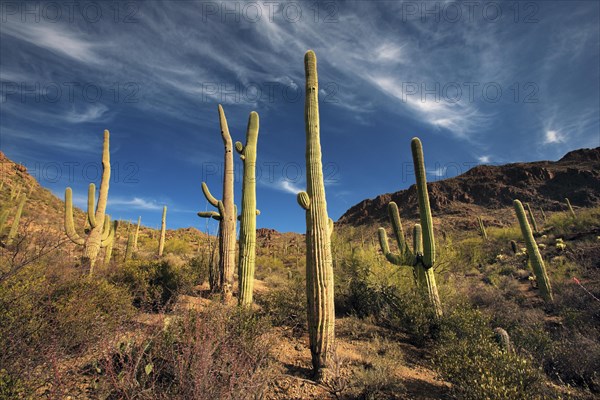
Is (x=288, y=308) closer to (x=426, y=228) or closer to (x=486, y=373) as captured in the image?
(x=426, y=228)

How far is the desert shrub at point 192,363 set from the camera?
129 inches

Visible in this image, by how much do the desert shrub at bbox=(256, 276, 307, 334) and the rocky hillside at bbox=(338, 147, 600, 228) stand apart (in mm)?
39374

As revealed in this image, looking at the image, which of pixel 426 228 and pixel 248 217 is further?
pixel 426 228

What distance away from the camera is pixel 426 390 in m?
4.76

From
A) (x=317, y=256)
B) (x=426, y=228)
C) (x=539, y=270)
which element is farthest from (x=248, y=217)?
(x=539, y=270)

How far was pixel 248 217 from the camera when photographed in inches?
315

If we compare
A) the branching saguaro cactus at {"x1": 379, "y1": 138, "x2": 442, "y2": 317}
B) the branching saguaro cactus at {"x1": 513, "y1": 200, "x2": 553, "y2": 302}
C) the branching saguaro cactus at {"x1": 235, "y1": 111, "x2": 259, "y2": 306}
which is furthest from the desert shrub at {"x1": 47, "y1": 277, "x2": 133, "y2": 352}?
the branching saguaro cactus at {"x1": 513, "y1": 200, "x2": 553, "y2": 302}

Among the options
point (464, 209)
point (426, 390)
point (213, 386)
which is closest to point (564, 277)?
point (426, 390)

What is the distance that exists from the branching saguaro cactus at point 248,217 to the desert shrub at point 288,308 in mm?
702

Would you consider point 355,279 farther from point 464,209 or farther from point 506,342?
point 464,209

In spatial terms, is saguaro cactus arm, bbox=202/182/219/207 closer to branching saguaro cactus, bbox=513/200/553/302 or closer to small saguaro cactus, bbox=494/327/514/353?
small saguaro cactus, bbox=494/327/514/353

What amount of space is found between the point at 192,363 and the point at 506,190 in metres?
62.5

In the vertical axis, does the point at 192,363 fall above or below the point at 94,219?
below

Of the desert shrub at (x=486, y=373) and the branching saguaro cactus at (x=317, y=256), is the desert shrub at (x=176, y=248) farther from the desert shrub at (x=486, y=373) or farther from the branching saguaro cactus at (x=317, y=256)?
the desert shrub at (x=486, y=373)
